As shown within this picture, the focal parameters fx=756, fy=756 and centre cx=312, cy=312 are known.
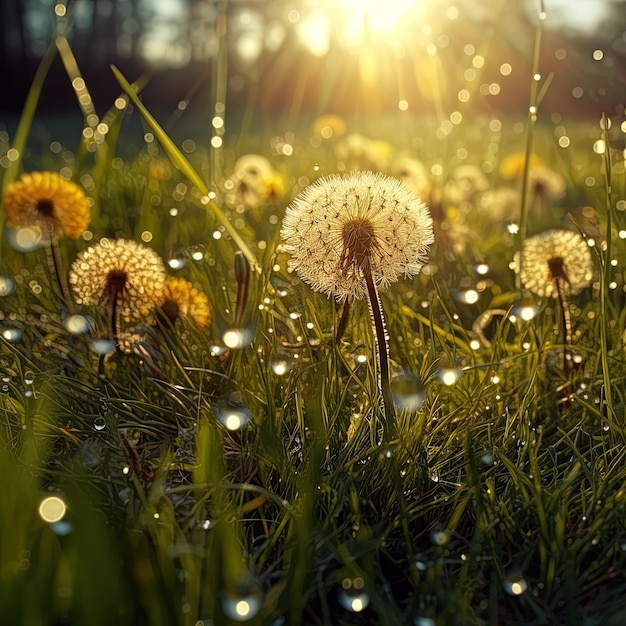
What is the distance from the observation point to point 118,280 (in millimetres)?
1685

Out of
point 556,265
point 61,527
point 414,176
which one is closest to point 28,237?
point 61,527

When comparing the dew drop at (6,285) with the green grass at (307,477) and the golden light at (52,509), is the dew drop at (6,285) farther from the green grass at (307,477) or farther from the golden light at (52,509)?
the golden light at (52,509)

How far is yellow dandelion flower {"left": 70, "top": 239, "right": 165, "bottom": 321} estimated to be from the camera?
5.54 ft

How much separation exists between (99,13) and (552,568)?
17.1 metres

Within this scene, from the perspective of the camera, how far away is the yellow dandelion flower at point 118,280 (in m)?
1.69

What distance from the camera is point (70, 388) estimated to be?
163cm

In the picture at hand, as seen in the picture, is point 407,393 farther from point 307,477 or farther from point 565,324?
point 565,324

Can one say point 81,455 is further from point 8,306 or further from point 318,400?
point 8,306

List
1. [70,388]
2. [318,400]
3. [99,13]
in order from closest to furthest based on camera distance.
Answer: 1. [318,400]
2. [70,388]
3. [99,13]

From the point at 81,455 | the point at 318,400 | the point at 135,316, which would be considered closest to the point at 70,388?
the point at 135,316

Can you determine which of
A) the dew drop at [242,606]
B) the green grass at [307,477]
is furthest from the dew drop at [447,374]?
the dew drop at [242,606]

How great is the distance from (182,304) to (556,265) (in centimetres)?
89

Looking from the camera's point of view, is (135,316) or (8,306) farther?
(8,306)

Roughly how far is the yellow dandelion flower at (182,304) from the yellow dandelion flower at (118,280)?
5cm
